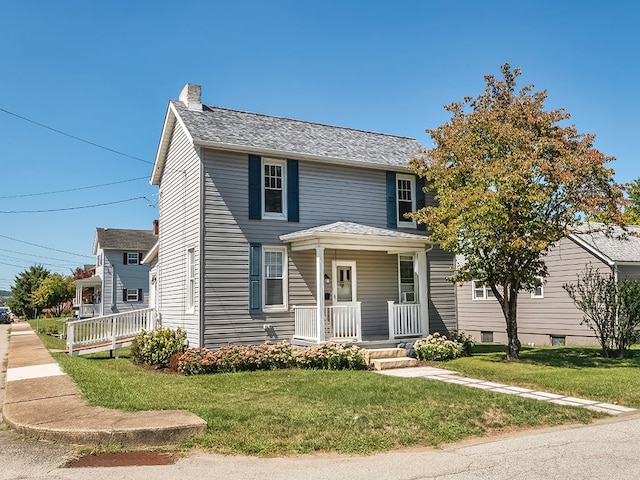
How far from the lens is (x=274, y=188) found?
15195 millimetres

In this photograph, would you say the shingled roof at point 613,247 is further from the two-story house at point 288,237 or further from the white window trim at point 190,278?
the white window trim at point 190,278

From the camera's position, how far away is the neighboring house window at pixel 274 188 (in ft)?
49.5

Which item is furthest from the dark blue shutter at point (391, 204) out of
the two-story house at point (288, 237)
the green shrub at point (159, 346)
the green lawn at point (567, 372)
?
the green shrub at point (159, 346)

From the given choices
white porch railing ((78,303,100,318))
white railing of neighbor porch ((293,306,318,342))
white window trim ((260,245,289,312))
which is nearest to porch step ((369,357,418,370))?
white railing of neighbor porch ((293,306,318,342))

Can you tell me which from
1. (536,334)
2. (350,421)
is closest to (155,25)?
(350,421)

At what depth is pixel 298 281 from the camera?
49.6 ft

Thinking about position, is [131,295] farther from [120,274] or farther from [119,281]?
[120,274]

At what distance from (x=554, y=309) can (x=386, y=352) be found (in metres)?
10.3

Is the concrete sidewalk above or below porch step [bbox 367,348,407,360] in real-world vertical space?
below

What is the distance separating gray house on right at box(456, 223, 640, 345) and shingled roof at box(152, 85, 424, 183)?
713 centimetres

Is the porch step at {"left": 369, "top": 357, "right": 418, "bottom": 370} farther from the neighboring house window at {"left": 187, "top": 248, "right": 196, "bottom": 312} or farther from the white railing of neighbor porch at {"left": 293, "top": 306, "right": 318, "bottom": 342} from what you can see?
the neighboring house window at {"left": 187, "top": 248, "right": 196, "bottom": 312}

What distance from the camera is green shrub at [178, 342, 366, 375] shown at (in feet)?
40.8

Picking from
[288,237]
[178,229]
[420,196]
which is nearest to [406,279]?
[420,196]

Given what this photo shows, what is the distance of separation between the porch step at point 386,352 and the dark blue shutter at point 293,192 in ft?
13.9
